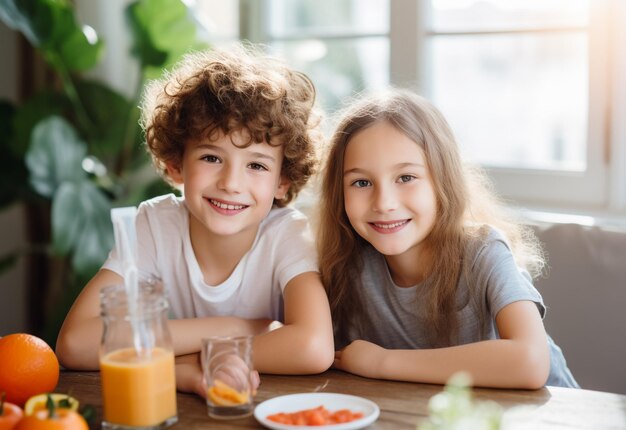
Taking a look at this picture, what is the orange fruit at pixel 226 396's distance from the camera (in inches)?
44.8

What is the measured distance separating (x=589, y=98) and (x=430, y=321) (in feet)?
3.63

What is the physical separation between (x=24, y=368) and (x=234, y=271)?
0.55m

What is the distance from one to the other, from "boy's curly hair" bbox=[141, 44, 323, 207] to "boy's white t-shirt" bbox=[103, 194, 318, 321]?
109 millimetres

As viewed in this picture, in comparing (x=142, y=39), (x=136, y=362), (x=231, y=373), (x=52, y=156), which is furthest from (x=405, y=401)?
(x=142, y=39)

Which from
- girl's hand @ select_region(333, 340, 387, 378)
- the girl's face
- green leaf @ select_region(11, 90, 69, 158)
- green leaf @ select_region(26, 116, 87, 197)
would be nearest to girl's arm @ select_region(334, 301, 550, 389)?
girl's hand @ select_region(333, 340, 387, 378)

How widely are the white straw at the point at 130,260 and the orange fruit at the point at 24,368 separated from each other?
0.23 m

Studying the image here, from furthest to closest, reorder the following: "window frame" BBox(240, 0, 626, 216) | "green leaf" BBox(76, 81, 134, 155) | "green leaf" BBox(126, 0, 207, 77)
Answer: "green leaf" BBox(76, 81, 134, 155) < "green leaf" BBox(126, 0, 207, 77) < "window frame" BBox(240, 0, 626, 216)

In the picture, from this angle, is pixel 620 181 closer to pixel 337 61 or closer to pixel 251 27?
pixel 337 61

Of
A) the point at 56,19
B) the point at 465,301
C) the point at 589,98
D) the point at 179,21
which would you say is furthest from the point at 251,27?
the point at 465,301

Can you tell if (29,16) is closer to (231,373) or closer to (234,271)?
(234,271)

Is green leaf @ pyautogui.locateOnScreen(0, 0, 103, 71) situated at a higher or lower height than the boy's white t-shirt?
higher

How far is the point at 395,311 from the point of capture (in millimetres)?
1680

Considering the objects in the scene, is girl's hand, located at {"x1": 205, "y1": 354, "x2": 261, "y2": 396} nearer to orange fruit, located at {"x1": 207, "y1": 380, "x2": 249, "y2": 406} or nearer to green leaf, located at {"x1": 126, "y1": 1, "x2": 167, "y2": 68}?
orange fruit, located at {"x1": 207, "y1": 380, "x2": 249, "y2": 406}

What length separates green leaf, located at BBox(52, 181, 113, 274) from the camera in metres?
2.62
